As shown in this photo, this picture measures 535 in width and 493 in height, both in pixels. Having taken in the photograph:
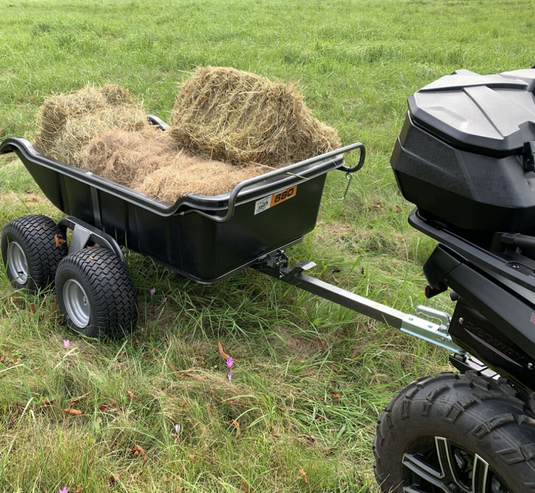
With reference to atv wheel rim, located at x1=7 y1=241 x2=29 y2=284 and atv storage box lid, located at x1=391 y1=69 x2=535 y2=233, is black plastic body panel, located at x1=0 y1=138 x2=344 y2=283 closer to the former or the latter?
atv wheel rim, located at x1=7 y1=241 x2=29 y2=284

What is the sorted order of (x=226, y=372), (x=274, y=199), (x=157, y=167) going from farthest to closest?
(x=157, y=167) → (x=226, y=372) → (x=274, y=199)

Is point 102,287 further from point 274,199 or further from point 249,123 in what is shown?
point 249,123

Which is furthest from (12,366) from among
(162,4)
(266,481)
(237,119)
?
(162,4)

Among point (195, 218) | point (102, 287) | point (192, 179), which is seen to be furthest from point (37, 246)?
point (195, 218)

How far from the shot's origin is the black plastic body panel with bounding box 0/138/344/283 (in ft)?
7.24

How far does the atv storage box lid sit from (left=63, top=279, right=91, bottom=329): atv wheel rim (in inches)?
69.3

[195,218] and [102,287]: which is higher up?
[195,218]

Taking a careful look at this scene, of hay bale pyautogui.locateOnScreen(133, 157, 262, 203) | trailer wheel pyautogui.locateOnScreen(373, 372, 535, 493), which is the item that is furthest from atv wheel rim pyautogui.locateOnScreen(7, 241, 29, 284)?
trailer wheel pyautogui.locateOnScreen(373, 372, 535, 493)

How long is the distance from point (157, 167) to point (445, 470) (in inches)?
74.6

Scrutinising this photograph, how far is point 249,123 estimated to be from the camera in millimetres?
2766

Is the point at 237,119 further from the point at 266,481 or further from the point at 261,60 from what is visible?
the point at 261,60

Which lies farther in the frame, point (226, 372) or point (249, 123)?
point (249, 123)

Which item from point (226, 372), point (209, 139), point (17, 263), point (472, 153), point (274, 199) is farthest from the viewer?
point (17, 263)

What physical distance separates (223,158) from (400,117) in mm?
3327
